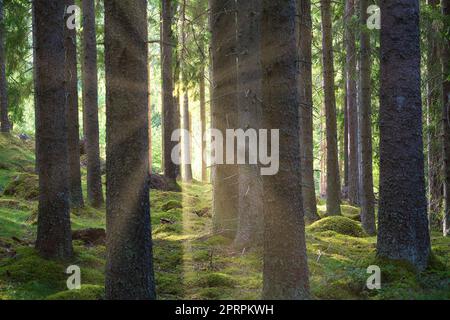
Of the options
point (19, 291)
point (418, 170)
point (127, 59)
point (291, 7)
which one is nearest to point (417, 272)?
point (418, 170)

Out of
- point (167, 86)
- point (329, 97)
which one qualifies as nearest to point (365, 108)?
point (329, 97)

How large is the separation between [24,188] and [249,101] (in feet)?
34.7

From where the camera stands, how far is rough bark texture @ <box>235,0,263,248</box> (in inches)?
429

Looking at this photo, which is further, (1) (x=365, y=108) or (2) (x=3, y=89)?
(2) (x=3, y=89)

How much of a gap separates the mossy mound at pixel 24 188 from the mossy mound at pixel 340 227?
951 centimetres

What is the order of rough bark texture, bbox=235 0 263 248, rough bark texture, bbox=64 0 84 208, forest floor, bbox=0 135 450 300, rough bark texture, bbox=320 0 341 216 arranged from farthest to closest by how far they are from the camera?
rough bark texture, bbox=320 0 341 216
rough bark texture, bbox=64 0 84 208
rough bark texture, bbox=235 0 263 248
forest floor, bbox=0 135 450 300

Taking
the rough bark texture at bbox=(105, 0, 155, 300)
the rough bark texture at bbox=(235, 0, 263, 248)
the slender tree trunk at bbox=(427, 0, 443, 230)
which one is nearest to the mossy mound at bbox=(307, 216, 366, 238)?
the slender tree trunk at bbox=(427, 0, 443, 230)

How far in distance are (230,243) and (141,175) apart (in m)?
5.32

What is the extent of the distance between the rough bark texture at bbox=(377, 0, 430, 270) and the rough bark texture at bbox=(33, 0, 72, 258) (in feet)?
19.1

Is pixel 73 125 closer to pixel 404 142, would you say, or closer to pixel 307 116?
pixel 307 116

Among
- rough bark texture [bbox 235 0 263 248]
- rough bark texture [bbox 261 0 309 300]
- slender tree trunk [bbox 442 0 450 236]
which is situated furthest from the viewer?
slender tree trunk [bbox 442 0 450 236]

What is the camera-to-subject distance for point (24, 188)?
1798 centimetres

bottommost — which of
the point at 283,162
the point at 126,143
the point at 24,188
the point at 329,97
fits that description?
the point at 24,188

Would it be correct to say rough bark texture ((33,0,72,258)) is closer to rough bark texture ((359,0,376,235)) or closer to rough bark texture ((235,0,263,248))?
rough bark texture ((235,0,263,248))
